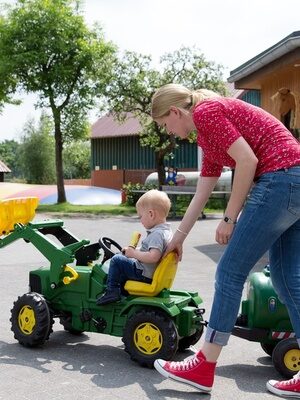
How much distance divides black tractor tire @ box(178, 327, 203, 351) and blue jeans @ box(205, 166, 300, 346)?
1027mm

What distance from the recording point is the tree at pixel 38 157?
195 ft

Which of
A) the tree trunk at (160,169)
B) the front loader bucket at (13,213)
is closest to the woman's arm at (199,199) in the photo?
the front loader bucket at (13,213)

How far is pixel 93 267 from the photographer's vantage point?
4.84 m

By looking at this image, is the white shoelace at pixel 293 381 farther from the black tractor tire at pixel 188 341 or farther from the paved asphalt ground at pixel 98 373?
the black tractor tire at pixel 188 341

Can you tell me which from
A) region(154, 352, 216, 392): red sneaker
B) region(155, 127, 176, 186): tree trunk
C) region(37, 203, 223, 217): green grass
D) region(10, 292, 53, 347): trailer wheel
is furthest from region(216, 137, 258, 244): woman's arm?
region(155, 127, 176, 186): tree trunk

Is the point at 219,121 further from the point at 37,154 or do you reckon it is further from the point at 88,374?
the point at 37,154

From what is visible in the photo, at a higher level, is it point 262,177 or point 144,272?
point 262,177

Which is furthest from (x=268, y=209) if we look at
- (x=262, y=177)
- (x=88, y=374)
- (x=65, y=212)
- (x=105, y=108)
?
(x=105, y=108)

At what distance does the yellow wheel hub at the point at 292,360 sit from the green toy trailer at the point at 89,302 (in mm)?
710

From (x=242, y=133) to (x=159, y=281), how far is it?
134 centimetres

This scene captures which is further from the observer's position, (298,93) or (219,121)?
(298,93)

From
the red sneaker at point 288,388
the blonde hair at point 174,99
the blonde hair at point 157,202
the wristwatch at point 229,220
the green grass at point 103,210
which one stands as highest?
the blonde hair at point 174,99

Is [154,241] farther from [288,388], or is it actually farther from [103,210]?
[103,210]

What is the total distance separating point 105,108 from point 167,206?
80.5ft
